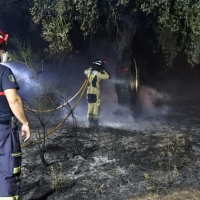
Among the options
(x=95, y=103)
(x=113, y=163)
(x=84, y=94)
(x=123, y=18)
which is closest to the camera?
(x=113, y=163)

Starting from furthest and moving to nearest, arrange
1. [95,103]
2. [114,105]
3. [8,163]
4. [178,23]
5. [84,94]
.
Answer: [84,94] < [114,105] < [95,103] < [178,23] < [8,163]

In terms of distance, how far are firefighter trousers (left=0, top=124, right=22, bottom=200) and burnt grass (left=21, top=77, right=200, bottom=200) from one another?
998 millimetres

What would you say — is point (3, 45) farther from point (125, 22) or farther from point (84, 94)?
point (84, 94)

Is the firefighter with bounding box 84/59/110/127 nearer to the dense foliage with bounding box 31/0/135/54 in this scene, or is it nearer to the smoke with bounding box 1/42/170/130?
the smoke with bounding box 1/42/170/130

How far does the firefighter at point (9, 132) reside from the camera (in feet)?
9.94

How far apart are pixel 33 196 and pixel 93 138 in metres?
2.78

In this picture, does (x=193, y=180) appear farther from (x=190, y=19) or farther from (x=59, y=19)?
(x=59, y=19)

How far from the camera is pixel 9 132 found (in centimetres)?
315

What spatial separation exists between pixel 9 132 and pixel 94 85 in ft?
15.5

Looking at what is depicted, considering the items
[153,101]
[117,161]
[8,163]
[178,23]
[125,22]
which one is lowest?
[117,161]

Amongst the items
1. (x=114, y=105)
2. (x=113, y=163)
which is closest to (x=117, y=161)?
(x=113, y=163)

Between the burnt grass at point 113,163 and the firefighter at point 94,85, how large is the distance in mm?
397

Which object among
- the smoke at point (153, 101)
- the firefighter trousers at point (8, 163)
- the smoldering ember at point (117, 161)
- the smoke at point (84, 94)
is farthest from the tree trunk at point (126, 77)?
the firefighter trousers at point (8, 163)

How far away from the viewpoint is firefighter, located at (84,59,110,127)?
7633mm
